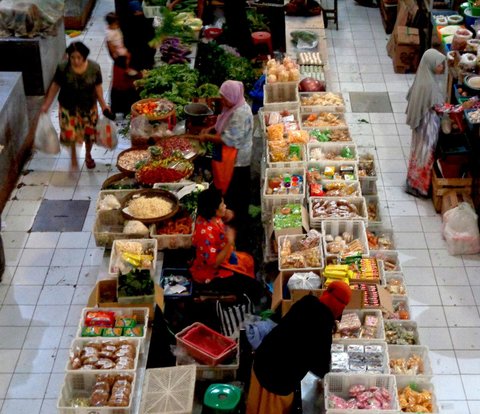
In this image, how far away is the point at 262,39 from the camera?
13.1 meters

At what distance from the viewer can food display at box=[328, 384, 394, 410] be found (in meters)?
6.37

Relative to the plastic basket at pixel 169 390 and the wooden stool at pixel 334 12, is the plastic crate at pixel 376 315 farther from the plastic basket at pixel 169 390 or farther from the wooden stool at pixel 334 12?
the wooden stool at pixel 334 12

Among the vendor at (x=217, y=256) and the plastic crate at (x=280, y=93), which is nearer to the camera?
the vendor at (x=217, y=256)

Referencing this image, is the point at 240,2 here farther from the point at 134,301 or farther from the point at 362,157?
the point at 134,301

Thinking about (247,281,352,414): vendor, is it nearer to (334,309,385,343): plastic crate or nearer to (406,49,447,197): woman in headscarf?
(334,309,385,343): plastic crate

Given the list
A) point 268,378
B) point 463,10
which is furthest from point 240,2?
point 268,378

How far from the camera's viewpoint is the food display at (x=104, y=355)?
658 centimetres

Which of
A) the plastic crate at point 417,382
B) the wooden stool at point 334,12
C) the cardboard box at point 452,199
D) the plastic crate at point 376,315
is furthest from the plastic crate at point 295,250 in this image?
the wooden stool at point 334,12

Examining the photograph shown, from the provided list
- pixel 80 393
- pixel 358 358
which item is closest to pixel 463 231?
pixel 358 358

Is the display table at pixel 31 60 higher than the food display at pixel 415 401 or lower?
lower

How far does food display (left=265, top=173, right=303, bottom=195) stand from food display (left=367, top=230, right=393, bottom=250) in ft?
3.04

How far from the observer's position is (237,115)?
360 inches

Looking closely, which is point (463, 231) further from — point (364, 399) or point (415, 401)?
point (364, 399)

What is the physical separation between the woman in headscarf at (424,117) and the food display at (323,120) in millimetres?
842
